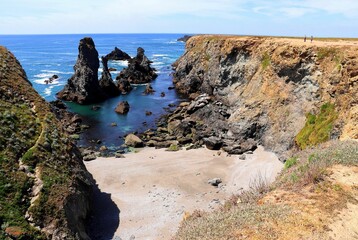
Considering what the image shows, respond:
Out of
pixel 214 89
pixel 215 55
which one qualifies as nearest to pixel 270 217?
pixel 214 89

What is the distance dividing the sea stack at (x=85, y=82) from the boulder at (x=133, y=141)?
94.0 feet

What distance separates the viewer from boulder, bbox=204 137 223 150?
130ft

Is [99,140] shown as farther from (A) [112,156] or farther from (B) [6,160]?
(B) [6,160]

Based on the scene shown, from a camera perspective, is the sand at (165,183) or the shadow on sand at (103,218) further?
the sand at (165,183)

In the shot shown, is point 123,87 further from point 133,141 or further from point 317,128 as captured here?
point 317,128

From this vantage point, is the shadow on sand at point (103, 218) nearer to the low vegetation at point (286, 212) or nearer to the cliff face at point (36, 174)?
the cliff face at point (36, 174)

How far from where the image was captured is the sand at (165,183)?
24828mm

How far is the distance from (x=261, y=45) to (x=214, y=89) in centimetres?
1521

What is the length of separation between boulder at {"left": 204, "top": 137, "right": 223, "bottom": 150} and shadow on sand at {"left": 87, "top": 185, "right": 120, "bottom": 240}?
15.5m

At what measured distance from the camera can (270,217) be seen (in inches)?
479

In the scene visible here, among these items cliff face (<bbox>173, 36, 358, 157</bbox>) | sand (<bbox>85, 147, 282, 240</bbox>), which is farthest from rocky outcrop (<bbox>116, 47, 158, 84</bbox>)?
sand (<bbox>85, 147, 282, 240</bbox>)

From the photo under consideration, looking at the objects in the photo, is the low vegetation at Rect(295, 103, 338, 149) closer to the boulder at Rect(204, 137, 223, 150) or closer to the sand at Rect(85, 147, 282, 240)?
the sand at Rect(85, 147, 282, 240)

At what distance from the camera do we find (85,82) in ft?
233

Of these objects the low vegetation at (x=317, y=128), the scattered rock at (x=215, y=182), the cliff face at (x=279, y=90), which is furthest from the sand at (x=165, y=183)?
the cliff face at (x=279, y=90)
